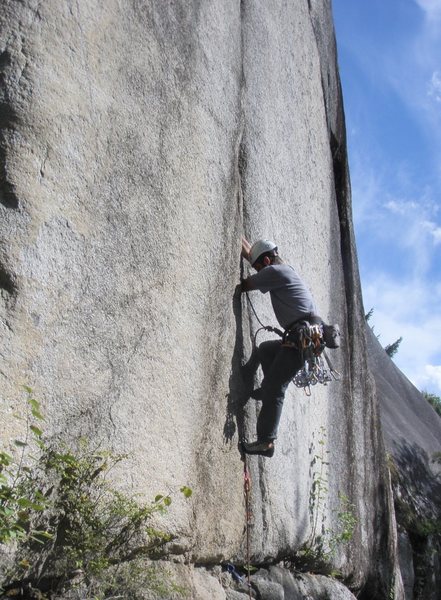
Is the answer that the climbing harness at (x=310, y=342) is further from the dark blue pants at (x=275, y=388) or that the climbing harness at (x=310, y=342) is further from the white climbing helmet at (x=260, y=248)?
the white climbing helmet at (x=260, y=248)

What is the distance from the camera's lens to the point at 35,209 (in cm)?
369

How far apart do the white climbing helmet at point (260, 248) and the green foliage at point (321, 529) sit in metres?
2.10

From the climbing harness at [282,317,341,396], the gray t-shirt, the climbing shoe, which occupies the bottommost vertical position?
the climbing shoe

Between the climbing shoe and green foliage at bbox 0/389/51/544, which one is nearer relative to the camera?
green foliage at bbox 0/389/51/544

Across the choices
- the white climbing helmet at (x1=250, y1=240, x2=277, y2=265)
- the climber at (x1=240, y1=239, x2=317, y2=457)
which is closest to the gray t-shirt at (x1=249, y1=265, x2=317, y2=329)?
the climber at (x1=240, y1=239, x2=317, y2=457)

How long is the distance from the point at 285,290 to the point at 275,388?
0.75 m

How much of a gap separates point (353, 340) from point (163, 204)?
4440 mm

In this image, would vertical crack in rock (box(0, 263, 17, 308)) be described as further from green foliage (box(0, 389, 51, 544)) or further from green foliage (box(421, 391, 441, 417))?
green foliage (box(421, 391, 441, 417))

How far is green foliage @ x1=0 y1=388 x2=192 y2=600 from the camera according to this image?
335cm

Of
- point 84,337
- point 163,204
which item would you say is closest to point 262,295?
point 163,204

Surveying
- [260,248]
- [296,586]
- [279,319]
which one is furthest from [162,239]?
[296,586]

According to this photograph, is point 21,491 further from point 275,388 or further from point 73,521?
point 275,388

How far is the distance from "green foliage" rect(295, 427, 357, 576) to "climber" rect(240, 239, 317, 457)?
134 centimetres

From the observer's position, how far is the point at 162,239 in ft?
15.1
